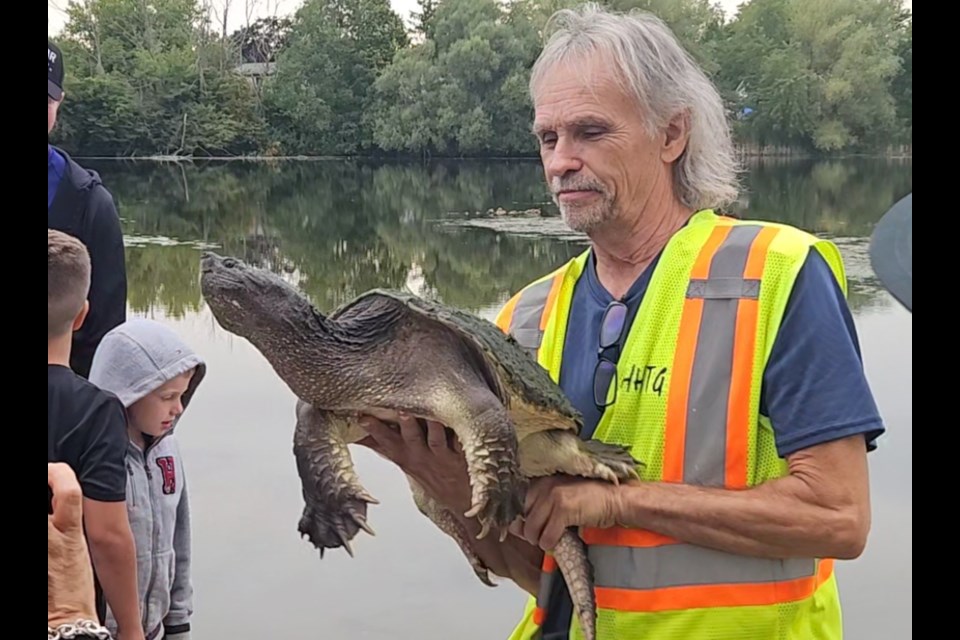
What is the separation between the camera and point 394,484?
25.5 ft

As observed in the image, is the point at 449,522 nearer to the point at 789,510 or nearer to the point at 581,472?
the point at 581,472

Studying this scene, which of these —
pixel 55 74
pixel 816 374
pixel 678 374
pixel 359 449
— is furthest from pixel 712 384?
pixel 359 449

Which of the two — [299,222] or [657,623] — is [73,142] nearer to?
[299,222]

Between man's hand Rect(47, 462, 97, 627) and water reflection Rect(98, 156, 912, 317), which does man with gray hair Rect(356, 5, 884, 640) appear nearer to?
man's hand Rect(47, 462, 97, 627)

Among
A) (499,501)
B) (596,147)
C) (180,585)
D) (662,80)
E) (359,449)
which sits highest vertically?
(662,80)

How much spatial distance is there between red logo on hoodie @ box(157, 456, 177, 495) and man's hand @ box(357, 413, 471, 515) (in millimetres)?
1334

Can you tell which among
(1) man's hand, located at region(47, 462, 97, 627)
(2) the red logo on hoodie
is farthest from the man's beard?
(2) the red logo on hoodie

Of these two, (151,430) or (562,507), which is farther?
(151,430)

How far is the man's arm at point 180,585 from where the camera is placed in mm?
3537

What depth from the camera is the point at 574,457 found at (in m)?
2.11

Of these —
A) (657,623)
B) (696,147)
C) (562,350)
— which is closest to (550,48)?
(696,147)

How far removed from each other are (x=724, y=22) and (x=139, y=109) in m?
23.7

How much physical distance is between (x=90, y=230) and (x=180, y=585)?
1.29 metres

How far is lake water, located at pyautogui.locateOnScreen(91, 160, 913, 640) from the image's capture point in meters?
6.24
